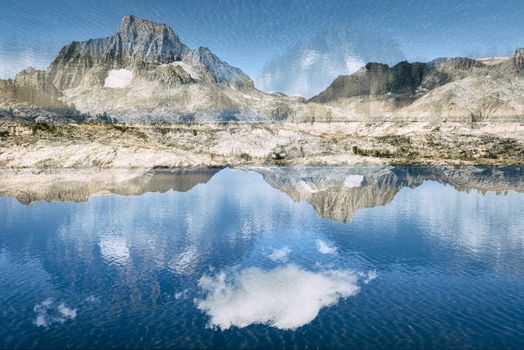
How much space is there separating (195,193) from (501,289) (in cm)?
7984

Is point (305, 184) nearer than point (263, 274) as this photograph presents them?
No

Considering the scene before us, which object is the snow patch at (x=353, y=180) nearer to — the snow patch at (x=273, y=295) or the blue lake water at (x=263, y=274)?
the blue lake water at (x=263, y=274)

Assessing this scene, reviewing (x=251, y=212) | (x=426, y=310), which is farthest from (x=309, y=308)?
(x=251, y=212)

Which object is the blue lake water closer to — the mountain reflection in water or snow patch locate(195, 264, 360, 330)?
snow patch locate(195, 264, 360, 330)

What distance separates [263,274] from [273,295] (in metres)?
6.32

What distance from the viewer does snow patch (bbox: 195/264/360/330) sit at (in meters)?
36.2

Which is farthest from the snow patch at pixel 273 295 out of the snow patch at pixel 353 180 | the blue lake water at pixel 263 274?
the snow patch at pixel 353 180

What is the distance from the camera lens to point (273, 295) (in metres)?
41.5

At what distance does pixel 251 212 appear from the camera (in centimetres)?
8556

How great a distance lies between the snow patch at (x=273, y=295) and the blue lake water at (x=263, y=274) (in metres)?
0.19

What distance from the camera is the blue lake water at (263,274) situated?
33625 mm

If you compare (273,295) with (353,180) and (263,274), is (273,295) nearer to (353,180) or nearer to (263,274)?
(263,274)

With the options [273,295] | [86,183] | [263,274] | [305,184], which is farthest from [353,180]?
[273,295]

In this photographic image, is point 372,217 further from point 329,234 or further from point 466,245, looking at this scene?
point 466,245
